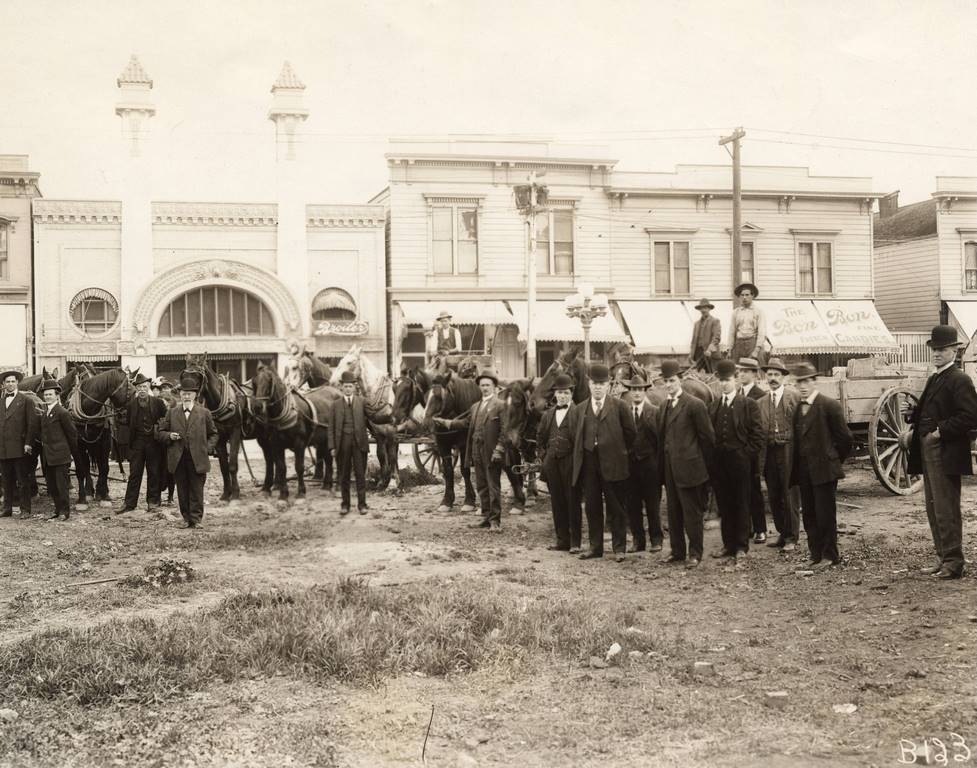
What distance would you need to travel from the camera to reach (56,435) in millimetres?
13180

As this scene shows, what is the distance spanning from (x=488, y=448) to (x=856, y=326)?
22328 mm

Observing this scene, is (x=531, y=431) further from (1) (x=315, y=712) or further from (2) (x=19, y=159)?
(2) (x=19, y=159)

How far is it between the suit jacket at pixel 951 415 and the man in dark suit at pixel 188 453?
28.2 ft

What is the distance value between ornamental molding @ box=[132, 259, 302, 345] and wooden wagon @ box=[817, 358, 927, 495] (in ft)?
65.3

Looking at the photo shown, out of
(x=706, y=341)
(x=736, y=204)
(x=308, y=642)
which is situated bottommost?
(x=308, y=642)

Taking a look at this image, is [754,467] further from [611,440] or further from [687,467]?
[611,440]

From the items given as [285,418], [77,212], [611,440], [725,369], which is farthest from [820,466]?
[77,212]

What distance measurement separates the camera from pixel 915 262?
3269cm

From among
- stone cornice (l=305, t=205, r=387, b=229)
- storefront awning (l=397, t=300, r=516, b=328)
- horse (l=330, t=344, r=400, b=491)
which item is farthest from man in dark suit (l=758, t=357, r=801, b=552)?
stone cornice (l=305, t=205, r=387, b=229)

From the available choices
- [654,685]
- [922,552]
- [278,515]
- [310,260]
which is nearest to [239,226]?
[310,260]

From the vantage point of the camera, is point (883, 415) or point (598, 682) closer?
point (598, 682)

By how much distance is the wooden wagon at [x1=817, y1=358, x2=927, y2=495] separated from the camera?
12.7 meters

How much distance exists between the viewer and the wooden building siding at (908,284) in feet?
105

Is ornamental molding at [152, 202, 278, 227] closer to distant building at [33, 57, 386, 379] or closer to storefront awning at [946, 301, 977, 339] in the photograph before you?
distant building at [33, 57, 386, 379]
